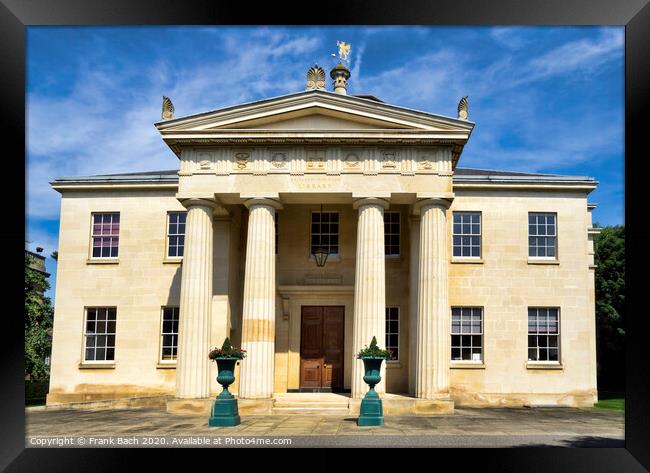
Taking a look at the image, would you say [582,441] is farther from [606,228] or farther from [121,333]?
[606,228]

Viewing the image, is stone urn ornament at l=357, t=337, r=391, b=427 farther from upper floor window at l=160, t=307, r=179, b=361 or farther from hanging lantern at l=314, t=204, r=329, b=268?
upper floor window at l=160, t=307, r=179, b=361

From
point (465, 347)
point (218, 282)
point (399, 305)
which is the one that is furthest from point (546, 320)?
point (218, 282)

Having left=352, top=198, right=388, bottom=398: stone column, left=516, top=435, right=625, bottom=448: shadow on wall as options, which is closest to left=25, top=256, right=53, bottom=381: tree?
left=352, top=198, right=388, bottom=398: stone column

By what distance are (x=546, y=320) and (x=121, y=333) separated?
53.7ft

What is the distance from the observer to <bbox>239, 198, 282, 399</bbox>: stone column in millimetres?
20797

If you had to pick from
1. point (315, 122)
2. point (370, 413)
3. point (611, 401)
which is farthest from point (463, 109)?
point (611, 401)

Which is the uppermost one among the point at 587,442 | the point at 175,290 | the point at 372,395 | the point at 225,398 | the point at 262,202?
the point at 262,202

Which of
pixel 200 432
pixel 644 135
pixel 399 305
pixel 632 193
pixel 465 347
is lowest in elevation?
pixel 200 432

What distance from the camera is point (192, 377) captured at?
21.1 metres

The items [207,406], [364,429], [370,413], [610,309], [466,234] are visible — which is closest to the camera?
[364,429]

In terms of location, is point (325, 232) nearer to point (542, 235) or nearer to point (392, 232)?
point (392, 232)

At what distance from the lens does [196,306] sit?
21453mm

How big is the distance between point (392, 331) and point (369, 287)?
4.15 meters

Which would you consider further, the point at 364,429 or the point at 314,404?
the point at 314,404
